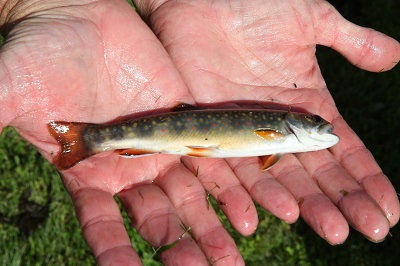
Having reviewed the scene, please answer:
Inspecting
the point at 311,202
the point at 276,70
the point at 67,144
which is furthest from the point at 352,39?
the point at 67,144

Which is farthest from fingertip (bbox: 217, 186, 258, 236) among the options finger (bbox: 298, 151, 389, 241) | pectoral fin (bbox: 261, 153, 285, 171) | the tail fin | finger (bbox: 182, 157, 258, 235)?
the tail fin

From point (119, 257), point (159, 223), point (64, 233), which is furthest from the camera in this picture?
point (64, 233)

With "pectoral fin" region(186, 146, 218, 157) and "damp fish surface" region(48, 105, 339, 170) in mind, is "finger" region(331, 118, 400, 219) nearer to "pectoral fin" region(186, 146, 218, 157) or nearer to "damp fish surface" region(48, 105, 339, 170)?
"damp fish surface" region(48, 105, 339, 170)

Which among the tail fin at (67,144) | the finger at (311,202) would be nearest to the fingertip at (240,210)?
the finger at (311,202)

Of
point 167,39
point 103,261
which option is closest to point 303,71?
point 167,39

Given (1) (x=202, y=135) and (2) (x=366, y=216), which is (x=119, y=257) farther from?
(2) (x=366, y=216)
